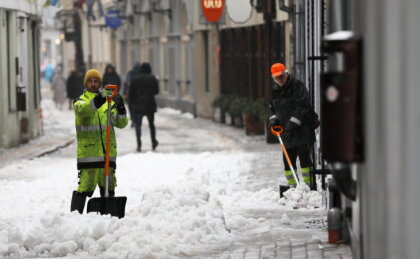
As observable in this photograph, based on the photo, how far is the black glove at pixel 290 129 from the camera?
1345cm

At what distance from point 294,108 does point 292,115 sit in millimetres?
90

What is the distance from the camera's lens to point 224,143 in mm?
25078

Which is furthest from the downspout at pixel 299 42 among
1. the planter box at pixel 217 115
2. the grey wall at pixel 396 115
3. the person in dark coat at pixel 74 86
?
the person in dark coat at pixel 74 86

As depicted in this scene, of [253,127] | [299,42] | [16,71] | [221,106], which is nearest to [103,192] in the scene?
[299,42]

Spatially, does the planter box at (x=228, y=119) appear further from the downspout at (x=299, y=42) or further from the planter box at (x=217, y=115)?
the downspout at (x=299, y=42)

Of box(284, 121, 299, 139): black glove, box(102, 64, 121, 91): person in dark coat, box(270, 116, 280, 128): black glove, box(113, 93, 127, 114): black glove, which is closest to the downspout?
box(270, 116, 280, 128): black glove

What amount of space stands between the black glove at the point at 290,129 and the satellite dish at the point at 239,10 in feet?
46.9

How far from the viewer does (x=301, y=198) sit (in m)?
13.3

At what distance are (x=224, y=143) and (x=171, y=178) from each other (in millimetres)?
8133

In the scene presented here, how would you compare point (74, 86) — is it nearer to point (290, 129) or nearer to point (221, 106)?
point (221, 106)

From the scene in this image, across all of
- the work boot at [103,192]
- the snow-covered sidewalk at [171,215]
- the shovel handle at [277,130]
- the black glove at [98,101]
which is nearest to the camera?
the snow-covered sidewalk at [171,215]

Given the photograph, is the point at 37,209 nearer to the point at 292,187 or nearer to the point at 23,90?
the point at 292,187

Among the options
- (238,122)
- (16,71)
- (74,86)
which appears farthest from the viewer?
(74,86)

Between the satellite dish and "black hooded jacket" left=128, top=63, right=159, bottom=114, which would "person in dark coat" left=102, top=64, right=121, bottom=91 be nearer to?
the satellite dish
